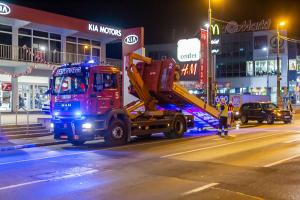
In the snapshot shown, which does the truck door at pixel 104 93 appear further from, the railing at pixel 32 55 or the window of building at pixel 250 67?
the window of building at pixel 250 67

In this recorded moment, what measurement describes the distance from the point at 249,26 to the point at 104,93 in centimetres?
6581

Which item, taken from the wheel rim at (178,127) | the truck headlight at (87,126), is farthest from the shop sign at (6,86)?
the truck headlight at (87,126)

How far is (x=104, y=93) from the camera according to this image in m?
17.8

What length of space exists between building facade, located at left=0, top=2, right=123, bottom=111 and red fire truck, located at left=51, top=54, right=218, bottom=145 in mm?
11041

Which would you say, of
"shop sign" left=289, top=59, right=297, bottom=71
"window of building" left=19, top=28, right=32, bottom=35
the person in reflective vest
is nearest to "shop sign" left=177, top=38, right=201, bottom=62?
the person in reflective vest

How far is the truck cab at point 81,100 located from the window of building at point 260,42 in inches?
2521

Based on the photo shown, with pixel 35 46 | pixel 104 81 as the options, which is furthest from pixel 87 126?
pixel 35 46

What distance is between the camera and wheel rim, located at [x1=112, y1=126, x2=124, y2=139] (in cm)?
1806

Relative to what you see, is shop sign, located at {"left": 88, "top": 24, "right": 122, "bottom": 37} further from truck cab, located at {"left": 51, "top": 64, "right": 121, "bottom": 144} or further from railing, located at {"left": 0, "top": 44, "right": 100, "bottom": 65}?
truck cab, located at {"left": 51, "top": 64, "right": 121, "bottom": 144}

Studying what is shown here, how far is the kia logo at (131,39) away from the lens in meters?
27.6

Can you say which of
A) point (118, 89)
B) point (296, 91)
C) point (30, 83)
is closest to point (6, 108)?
point (30, 83)

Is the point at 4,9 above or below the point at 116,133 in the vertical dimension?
above

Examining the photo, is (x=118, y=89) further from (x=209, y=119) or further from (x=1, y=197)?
(x=1, y=197)

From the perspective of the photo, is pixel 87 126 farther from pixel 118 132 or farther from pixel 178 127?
pixel 178 127
